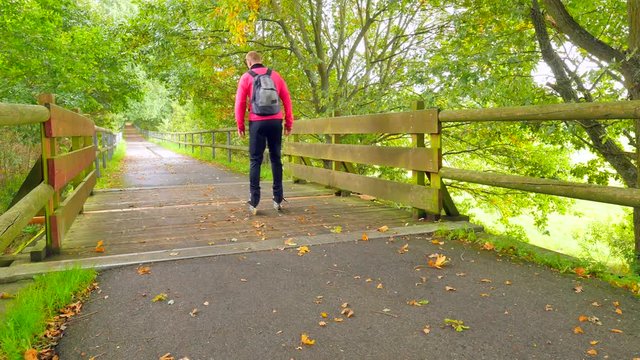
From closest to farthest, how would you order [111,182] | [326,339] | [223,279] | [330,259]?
[326,339], [223,279], [330,259], [111,182]

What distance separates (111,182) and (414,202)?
7723 millimetres

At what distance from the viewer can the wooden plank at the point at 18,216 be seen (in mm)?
2576

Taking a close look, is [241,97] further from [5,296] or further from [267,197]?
[5,296]

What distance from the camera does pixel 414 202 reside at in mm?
5035

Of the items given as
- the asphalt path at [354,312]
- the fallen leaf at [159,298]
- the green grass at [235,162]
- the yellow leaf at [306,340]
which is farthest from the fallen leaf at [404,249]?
the green grass at [235,162]

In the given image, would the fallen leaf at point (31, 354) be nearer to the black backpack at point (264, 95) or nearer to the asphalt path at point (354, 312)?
the asphalt path at point (354, 312)

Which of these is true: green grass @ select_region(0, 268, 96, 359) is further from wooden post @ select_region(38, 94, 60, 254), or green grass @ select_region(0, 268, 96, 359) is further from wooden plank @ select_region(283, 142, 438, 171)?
wooden plank @ select_region(283, 142, 438, 171)

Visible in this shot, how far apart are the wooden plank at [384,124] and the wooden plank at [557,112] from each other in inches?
7.8

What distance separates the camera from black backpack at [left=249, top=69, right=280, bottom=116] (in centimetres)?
539

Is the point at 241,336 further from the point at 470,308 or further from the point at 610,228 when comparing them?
the point at 610,228

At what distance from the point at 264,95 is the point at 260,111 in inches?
7.7

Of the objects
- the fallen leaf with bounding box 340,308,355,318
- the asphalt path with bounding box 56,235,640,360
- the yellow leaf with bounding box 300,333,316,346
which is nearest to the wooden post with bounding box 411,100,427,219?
the asphalt path with bounding box 56,235,640,360

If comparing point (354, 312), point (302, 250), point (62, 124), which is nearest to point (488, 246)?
point (302, 250)

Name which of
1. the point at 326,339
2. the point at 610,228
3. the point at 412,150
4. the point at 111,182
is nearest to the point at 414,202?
the point at 412,150
